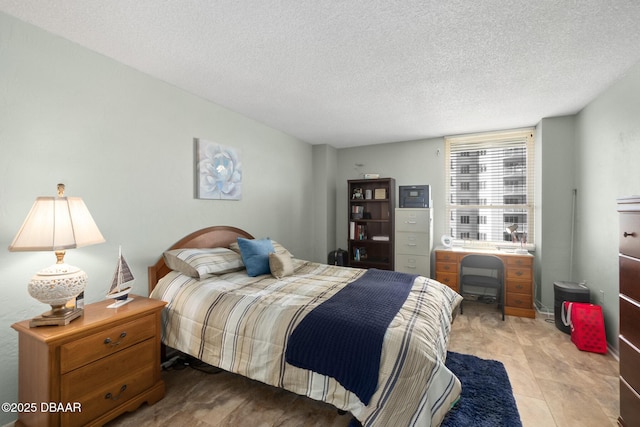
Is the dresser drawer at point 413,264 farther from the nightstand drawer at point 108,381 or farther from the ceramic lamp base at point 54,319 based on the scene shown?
the ceramic lamp base at point 54,319

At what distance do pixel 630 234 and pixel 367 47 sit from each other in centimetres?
194

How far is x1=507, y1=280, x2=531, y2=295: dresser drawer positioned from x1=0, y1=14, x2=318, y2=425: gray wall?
3489mm

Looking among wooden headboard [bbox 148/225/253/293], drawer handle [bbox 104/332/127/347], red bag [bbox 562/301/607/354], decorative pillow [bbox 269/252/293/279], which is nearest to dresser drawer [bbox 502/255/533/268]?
red bag [bbox 562/301/607/354]

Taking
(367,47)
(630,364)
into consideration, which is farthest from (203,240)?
(630,364)

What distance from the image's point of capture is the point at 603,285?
2.76 m

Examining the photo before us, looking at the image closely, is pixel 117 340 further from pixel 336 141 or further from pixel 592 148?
pixel 592 148

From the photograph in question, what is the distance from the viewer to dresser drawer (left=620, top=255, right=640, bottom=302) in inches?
58.4

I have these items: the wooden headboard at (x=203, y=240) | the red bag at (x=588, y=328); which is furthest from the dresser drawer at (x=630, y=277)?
the wooden headboard at (x=203, y=240)

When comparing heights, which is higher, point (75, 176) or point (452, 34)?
point (452, 34)

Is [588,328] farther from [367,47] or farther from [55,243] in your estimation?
[55,243]

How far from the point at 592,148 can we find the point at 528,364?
92.6 inches

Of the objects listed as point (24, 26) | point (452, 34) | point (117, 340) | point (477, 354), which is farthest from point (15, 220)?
point (477, 354)

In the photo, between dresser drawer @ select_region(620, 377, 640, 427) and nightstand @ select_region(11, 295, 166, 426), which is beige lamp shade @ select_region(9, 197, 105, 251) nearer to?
nightstand @ select_region(11, 295, 166, 426)

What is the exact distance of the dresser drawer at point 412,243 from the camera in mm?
4098
